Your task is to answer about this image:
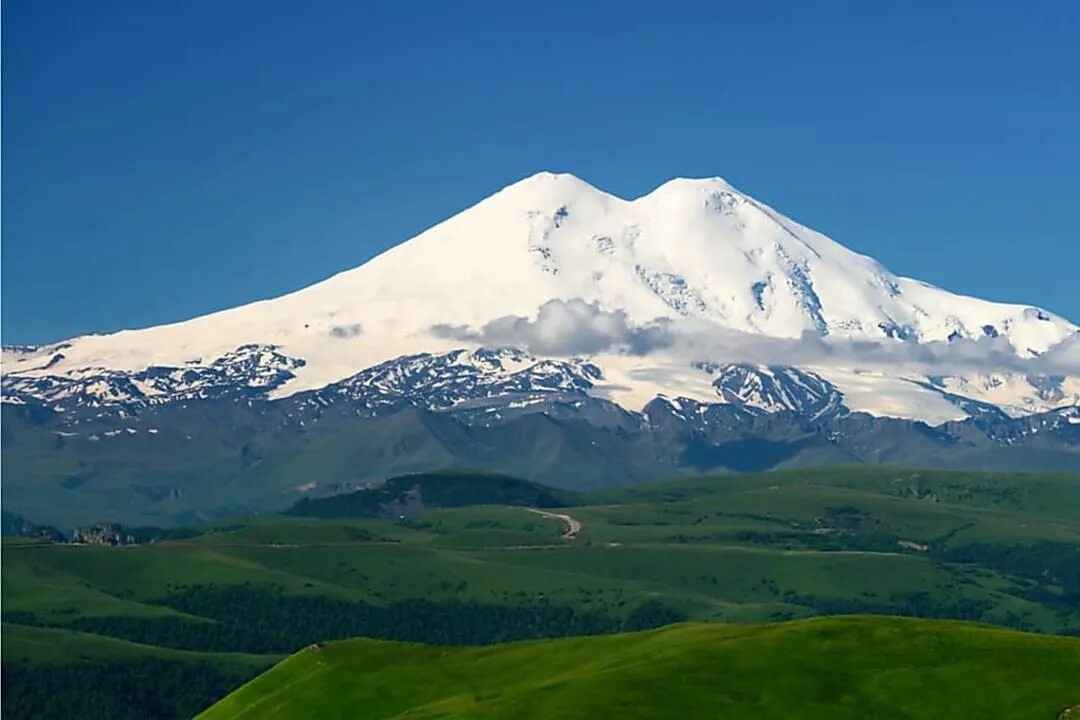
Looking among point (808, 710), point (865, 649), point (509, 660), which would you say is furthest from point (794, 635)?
point (509, 660)

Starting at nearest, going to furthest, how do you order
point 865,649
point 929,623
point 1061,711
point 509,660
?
point 1061,711
point 865,649
point 929,623
point 509,660

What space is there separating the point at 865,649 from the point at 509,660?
35594 mm

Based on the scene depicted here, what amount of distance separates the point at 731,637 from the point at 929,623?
667 inches

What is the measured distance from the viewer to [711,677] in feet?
463

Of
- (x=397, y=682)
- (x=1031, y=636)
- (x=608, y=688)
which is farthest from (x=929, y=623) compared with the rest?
(x=397, y=682)

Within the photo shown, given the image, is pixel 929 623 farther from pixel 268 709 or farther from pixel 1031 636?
pixel 268 709

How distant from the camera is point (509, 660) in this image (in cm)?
16850

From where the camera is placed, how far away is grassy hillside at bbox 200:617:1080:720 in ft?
444

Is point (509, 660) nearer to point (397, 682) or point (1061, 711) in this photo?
point (397, 682)

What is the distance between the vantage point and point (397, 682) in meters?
162

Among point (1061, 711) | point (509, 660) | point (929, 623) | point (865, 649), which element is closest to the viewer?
point (1061, 711)

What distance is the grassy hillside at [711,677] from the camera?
444 ft

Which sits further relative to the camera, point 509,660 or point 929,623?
point 509,660

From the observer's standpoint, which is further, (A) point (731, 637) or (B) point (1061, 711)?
(A) point (731, 637)
